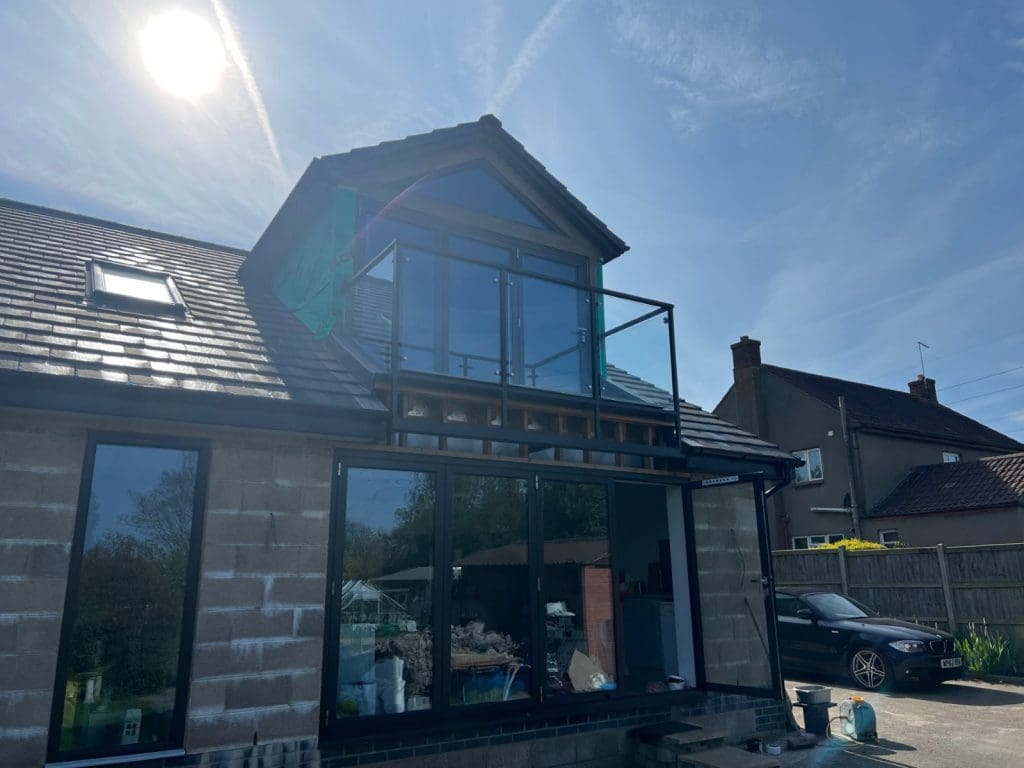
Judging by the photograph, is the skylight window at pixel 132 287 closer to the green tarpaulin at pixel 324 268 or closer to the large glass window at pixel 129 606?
the green tarpaulin at pixel 324 268

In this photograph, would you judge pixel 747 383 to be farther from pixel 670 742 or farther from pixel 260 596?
pixel 260 596

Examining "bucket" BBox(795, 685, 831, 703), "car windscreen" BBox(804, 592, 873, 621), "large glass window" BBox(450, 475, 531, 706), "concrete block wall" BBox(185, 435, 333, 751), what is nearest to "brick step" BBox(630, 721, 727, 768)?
"large glass window" BBox(450, 475, 531, 706)

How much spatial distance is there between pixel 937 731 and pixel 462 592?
6271 millimetres

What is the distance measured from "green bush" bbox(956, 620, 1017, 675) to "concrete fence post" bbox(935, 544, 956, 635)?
45 cm

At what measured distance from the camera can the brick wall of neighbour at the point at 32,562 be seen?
4305mm

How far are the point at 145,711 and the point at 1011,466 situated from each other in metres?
22.0

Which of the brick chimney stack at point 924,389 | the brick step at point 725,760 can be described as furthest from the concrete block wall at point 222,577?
the brick chimney stack at point 924,389

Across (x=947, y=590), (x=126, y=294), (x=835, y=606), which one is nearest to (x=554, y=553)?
(x=126, y=294)

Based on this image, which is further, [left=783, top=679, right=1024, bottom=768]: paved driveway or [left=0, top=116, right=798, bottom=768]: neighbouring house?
[left=783, top=679, right=1024, bottom=768]: paved driveway

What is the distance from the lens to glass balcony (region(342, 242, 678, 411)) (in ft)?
20.4

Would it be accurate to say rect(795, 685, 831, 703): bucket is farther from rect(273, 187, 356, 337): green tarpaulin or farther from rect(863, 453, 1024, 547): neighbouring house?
rect(863, 453, 1024, 547): neighbouring house

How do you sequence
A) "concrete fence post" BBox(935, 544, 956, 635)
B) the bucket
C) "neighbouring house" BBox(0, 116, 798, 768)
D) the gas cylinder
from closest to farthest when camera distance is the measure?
"neighbouring house" BBox(0, 116, 798, 768), the gas cylinder, the bucket, "concrete fence post" BBox(935, 544, 956, 635)

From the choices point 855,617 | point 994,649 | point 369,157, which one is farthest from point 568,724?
point 994,649

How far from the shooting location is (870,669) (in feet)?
36.0
